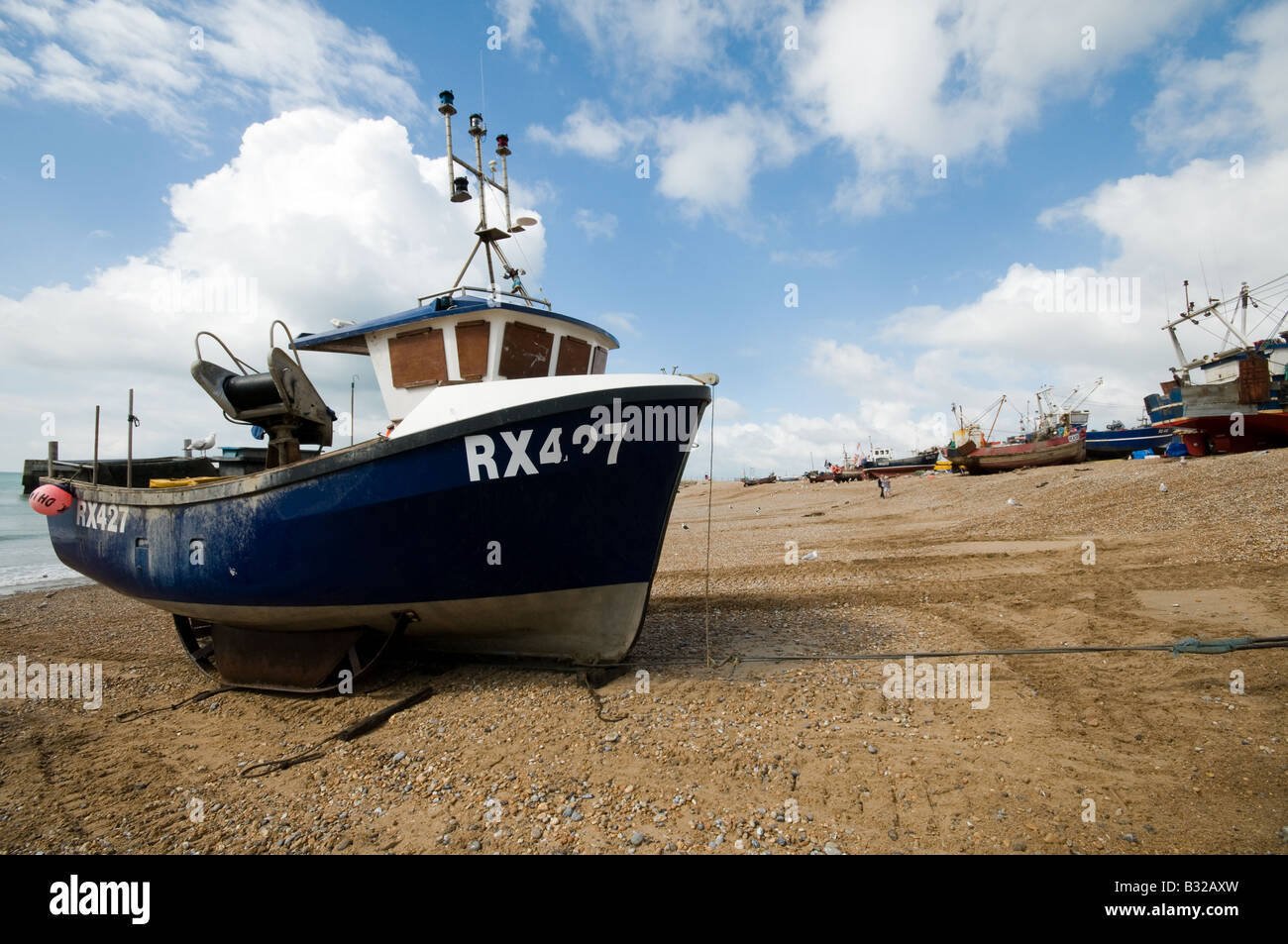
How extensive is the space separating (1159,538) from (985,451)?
2847 centimetres

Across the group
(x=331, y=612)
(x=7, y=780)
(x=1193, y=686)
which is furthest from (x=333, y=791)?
(x=1193, y=686)

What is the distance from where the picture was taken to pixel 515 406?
4688 millimetres

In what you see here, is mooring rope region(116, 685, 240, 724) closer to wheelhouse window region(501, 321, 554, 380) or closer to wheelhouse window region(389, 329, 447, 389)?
wheelhouse window region(389, 329, 447, 389)

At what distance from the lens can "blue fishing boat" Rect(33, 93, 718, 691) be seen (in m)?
4.86

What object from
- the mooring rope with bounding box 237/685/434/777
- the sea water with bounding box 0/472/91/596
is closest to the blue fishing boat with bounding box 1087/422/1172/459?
the mooring rope with bounding box 237/685/434/777

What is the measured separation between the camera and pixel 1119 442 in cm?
3275

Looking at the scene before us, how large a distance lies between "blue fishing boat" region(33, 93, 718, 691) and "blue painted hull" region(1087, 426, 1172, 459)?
3776cm

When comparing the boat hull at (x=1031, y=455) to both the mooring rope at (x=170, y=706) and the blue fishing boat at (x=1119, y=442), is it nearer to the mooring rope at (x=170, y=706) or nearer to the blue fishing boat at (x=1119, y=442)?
the blue fishing boat at (x=1119, y=442)

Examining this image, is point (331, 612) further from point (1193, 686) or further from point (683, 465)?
point (1193, 686)

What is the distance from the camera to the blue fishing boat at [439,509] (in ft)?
15.9

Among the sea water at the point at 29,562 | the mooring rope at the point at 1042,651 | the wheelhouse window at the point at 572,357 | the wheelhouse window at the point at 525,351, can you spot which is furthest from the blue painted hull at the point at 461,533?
the sea water at the point at 29,562

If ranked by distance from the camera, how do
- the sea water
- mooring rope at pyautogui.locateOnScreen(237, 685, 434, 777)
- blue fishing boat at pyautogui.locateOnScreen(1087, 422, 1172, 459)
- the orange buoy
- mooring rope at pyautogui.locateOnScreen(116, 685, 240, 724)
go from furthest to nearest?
blue fishing boat at pyautogui.locateOnScreen(1087, 422, 1172, 459) → the sea water → the orange buoy → mooring rope at pyautogui.locateOnScreen(116, 685, 240, 724) → mooring rope at pyautogui.locateOnScreen(237, 685, 434, 777)

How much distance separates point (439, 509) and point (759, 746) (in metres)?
3.19

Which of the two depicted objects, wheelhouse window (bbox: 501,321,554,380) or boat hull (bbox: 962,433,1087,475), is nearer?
wheelhouse window (bbox: 501,321,554,380)
